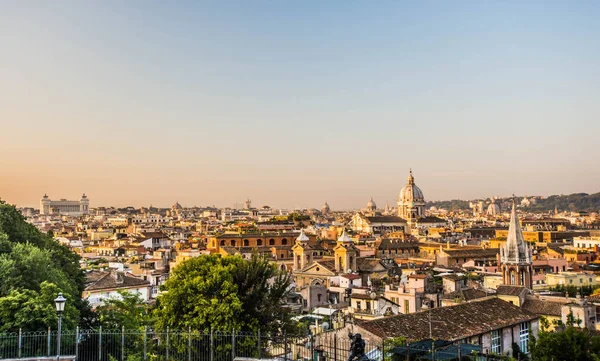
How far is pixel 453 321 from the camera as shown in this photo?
23906mm

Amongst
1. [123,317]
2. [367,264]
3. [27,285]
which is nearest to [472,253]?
[367,264]

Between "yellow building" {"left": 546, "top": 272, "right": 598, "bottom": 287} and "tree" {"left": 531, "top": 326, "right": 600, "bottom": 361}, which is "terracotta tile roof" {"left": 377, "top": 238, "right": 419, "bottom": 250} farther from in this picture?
"tree" {"left": 531, "top": 326, "right": 600, "bottom": 361}

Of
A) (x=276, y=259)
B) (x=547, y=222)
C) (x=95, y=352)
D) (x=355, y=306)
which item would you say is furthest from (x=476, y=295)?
(x=547, y=222)

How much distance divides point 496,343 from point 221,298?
11446 millimetres

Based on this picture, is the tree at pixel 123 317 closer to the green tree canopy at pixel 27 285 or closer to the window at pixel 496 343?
the green tree canopy at pixel 27 285

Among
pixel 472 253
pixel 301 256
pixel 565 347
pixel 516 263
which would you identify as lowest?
pixel 472 253

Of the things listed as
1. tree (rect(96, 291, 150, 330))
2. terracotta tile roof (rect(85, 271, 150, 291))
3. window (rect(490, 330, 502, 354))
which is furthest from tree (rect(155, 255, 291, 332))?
terracotta tile roof (rect(85, 271, 150, 291))

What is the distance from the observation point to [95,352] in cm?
1831

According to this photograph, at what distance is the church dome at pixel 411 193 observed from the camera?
155100 mm

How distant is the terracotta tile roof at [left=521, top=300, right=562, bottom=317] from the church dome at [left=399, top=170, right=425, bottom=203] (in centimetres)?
12481

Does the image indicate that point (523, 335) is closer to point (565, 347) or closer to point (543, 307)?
point (543, 307)

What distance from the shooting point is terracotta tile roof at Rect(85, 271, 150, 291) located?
120 feet

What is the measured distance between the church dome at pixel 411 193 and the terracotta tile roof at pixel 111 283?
4758 inches

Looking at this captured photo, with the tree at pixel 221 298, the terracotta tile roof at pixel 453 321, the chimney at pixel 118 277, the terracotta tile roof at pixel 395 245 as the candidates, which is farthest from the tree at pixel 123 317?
the terracotta tile roof at pixel 395 245
